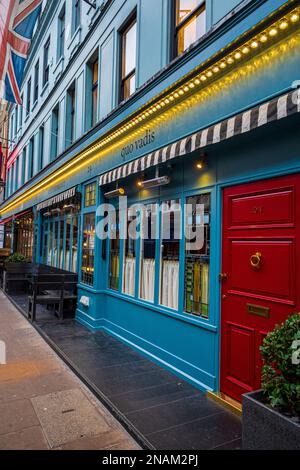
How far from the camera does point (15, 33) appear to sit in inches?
361

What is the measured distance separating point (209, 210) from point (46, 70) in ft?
43.6

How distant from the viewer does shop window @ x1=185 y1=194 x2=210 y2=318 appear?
478 centimetres

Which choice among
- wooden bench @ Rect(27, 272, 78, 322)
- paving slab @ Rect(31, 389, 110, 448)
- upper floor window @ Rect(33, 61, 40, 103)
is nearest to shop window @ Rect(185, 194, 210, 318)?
paving slab @ Rect(31, 389, 110, 448)

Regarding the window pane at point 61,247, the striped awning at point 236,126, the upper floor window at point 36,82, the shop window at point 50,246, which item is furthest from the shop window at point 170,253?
the upper floor window at point 36,82

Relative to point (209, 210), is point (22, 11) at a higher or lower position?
higher

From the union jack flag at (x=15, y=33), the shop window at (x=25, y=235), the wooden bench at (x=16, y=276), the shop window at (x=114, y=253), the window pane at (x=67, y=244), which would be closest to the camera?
the shop window at (x=114, y=253)

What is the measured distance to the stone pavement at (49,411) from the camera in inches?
130

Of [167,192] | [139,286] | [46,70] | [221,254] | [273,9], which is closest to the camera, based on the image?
[273,9]

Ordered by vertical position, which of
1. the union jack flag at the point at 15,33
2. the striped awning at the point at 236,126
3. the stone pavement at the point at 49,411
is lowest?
the stone pavement at the point at 49,411

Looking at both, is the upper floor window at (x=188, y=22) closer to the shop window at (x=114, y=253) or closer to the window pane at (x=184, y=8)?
the window pane at (x=184, y=8)

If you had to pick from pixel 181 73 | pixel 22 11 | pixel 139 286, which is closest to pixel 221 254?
pixel 139 286

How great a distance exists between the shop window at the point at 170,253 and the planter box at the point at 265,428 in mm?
2757

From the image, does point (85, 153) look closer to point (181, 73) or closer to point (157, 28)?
point (157, 28)

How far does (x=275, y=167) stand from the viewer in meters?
3.69
